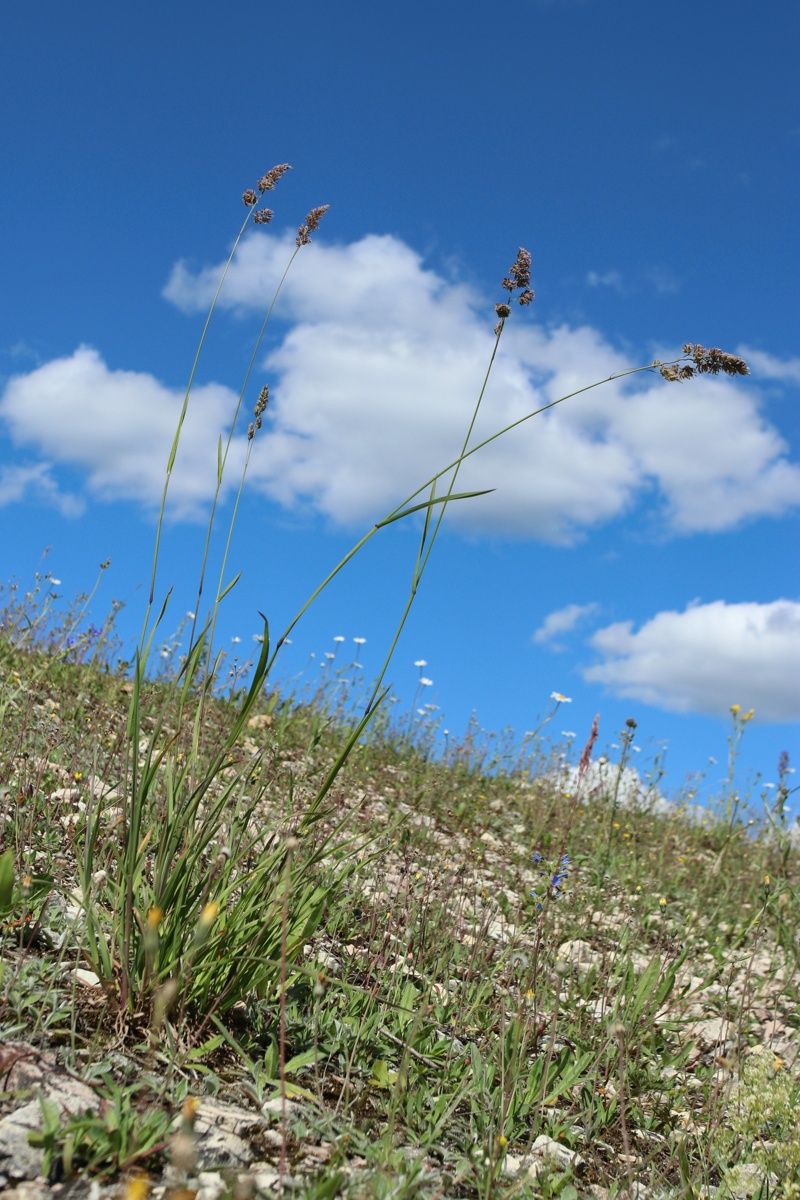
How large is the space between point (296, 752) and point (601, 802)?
3480mm

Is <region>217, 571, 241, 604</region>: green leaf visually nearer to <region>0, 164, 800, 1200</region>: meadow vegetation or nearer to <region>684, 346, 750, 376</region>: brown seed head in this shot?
<region>0, 164, 800, 1200</region>: meadow vegetation

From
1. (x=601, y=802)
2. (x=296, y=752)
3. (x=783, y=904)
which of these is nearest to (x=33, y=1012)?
(x=296, y=752)

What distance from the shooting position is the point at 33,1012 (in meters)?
2.08

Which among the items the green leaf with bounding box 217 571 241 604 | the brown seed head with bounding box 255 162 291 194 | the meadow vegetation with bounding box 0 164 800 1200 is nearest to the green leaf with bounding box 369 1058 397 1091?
the meadow vegetation with bounding box 0 164 800 1200

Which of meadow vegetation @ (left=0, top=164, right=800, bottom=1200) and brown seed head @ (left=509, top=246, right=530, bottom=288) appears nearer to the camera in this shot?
meadow vegetation @ (left=0, top=164, right=800, bottom=1200)

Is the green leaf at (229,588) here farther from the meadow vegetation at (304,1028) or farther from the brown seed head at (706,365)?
the brown seed head at (706,365)

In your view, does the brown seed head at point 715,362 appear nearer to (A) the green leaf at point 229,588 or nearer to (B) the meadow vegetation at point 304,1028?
(B) the meadow vegetation at point 304,1028

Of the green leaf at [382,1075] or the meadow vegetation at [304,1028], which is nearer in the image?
the meadow vegetation at [304,1028]

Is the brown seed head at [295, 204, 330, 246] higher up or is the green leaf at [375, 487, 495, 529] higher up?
the brown seed head at [295, 204, 330, 246]

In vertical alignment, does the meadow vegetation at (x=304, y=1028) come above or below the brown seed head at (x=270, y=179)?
below

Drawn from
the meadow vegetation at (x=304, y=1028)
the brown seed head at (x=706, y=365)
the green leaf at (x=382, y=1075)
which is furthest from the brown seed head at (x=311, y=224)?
the green leaf at (x=382, y=1075)

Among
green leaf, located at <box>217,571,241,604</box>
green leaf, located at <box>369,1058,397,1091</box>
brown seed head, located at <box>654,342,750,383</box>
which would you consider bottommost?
green leaf, located at <box>369,1058,397,1091</box>

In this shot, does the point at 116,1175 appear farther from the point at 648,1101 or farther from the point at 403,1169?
the point at 648,1101

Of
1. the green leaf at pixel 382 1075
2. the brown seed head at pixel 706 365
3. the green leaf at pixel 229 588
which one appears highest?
the brown seed head at pixel 706 365
